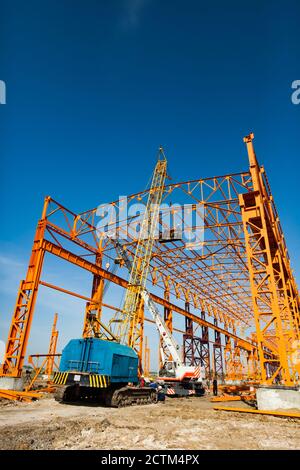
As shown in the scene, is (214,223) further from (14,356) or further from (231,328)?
(231,328)

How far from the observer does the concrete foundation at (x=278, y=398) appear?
1002cm

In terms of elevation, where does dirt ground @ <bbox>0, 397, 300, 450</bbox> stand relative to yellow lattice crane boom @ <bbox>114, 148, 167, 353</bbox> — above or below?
below

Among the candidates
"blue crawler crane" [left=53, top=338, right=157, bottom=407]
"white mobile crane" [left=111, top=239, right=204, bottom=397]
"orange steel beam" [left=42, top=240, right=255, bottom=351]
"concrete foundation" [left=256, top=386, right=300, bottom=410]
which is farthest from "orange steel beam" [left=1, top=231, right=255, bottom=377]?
"concrete foundation" [left=256, top=386, right=300, bottom=410]

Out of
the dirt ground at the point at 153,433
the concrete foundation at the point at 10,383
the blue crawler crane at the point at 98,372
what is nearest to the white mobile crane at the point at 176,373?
the blue crawler crane at the point at 98,372

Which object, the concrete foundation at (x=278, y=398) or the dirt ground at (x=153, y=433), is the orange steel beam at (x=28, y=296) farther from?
the concrete foundation at (x=278, y=398)

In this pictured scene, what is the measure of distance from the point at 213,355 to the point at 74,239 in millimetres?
30742

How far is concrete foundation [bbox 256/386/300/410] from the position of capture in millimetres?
10016

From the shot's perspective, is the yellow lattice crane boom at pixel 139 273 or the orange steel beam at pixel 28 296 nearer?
the orange steel beam at pixel 28 296

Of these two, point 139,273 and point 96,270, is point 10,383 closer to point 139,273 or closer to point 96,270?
point 96,270

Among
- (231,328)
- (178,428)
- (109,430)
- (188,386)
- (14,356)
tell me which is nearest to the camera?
(109,430)

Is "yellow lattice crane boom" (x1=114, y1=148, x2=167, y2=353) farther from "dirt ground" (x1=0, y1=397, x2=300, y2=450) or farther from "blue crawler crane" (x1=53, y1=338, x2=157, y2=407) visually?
"dirt ground" (x1=0, y1=397, x2=300, y2=450)

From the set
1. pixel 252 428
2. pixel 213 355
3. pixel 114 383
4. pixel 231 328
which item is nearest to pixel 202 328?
pixel 213 355

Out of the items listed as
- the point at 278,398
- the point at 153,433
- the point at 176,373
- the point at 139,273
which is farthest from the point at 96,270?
the point at 153,433
